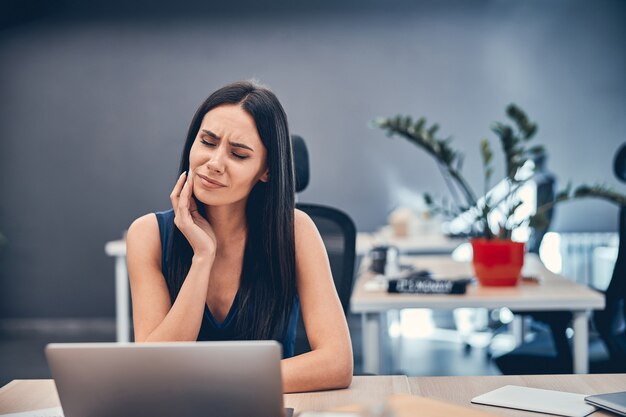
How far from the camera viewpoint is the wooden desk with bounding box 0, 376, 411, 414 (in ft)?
4.17

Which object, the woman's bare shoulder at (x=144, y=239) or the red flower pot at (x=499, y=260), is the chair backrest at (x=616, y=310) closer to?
the red flower pot at (x=499, y=260)

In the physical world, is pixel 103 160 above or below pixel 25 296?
above

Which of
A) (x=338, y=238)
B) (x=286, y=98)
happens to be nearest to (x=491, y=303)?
(x=338, y=238)

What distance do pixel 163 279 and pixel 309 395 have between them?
0.52 m

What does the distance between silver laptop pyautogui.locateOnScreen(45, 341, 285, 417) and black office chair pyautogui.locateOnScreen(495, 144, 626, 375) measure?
1.69 m

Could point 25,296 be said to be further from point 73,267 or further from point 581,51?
point 581,51

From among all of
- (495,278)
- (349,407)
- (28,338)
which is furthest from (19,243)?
(349,407)

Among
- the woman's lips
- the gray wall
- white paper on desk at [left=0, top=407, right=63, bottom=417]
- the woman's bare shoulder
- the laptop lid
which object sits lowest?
white paper on desk at [left=0, top=407, right=63, bottom=417]

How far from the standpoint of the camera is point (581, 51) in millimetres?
5578

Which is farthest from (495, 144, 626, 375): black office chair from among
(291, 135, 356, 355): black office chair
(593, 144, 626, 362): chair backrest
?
(291, 135, 356, 355): black office chair

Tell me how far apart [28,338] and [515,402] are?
5.13 m

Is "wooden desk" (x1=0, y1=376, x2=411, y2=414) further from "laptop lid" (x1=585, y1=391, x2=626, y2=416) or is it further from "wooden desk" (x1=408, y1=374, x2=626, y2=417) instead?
"laptop lid" (x1=585, y1=391, x2=626, y2=416)

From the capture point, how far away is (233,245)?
178 cm

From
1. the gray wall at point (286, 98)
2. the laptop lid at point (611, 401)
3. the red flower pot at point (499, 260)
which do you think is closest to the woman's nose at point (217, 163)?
the laptop lid at point (611, 401)
